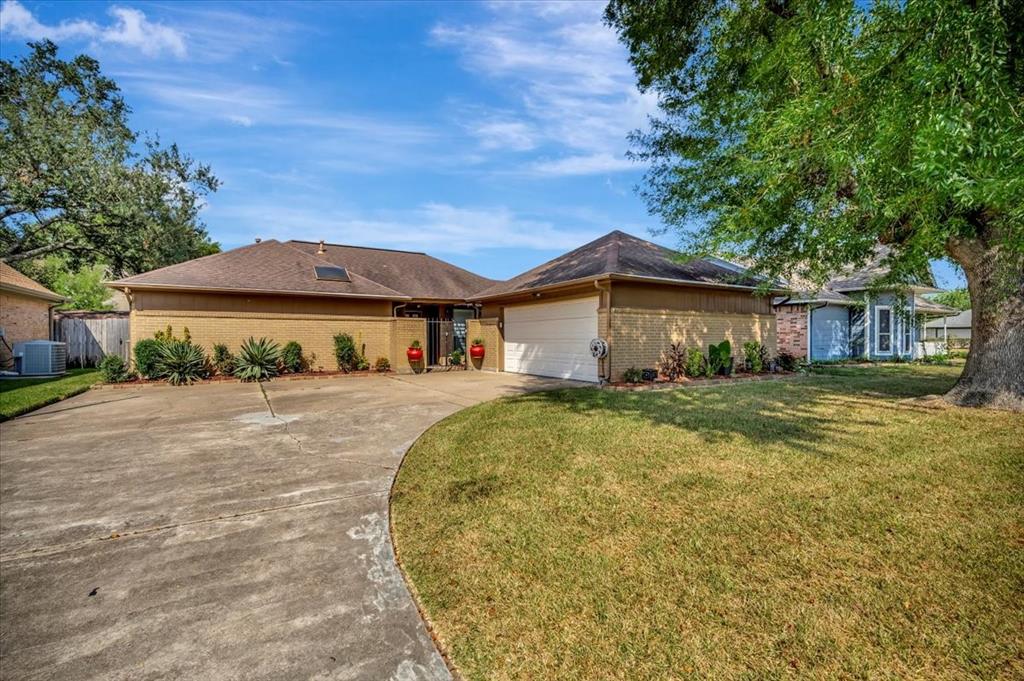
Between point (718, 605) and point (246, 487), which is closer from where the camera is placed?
point (718, 605)

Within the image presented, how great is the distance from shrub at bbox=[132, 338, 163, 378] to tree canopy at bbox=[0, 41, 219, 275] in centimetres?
1008

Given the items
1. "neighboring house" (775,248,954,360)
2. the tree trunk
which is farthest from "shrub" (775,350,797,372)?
the tree trunk

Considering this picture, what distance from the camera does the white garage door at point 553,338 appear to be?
1249cm

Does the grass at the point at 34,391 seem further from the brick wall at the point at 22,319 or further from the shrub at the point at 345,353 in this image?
the shrub at the point at 345,353

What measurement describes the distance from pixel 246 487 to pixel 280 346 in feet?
37.2

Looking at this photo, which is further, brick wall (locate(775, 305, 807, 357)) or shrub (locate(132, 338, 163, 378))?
brick wall (locate(775, 305, 807, 357))

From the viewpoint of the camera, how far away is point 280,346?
48.3 ft

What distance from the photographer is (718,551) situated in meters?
3.21

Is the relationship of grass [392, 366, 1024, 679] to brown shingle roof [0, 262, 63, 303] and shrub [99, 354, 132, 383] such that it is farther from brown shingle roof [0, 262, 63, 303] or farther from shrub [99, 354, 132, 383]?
brown shingle roof [0, 262, 63, 303]

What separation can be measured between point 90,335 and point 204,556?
21.3 meters

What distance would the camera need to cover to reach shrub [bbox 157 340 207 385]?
12719 millimetres

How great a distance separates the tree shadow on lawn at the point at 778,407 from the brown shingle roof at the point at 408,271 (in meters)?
10.0

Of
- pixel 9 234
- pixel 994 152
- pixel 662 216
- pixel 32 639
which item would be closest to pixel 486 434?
pixel 32 639

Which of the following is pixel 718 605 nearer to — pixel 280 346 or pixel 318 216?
pixel 280 346
